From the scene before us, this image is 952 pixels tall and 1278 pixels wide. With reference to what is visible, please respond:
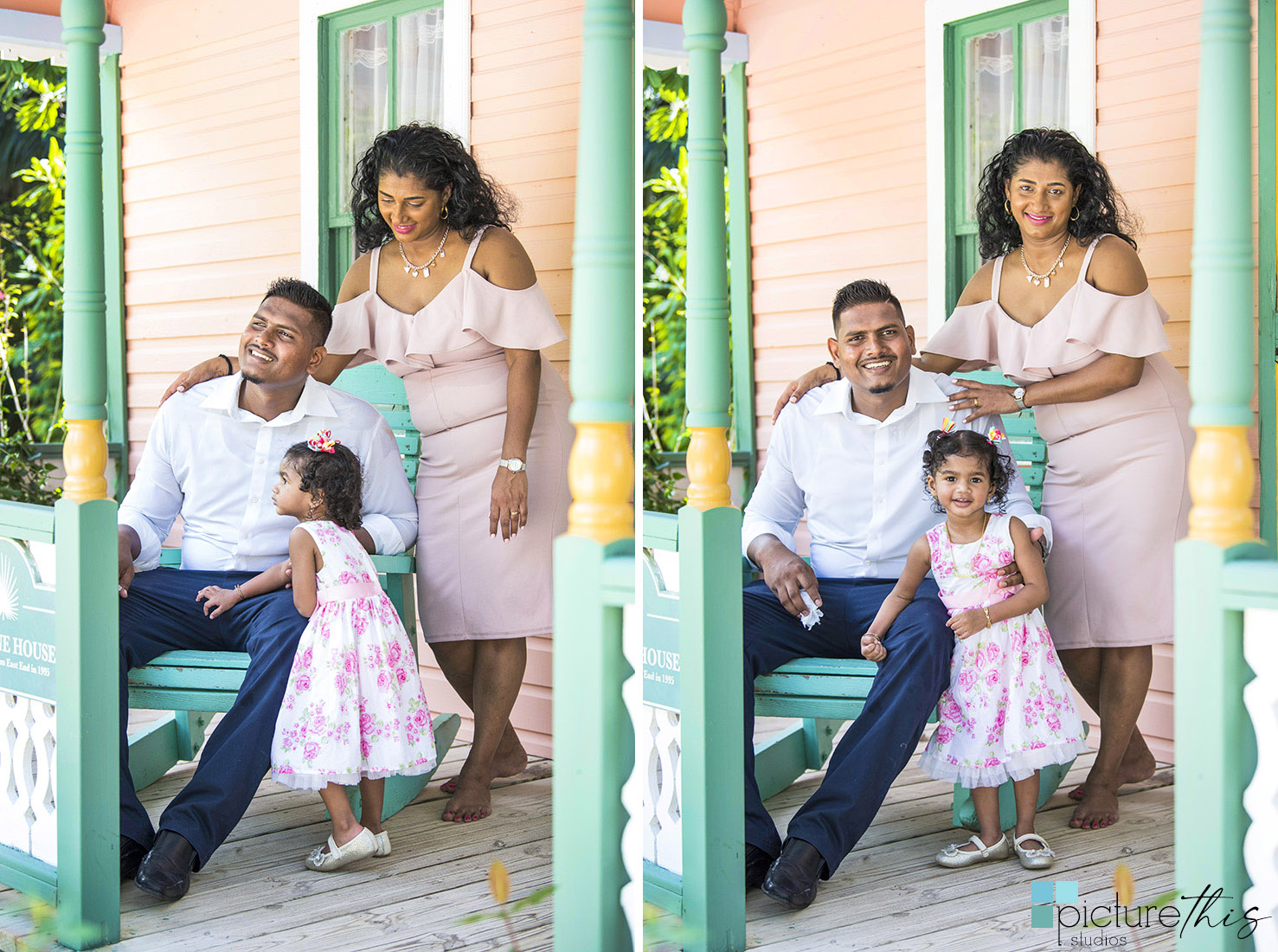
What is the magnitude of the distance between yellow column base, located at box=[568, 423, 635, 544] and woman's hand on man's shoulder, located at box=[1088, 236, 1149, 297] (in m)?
1.35

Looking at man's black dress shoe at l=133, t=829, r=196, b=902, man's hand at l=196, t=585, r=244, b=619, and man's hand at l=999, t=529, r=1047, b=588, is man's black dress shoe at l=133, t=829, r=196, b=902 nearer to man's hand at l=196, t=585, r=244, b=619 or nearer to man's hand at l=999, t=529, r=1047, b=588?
man's hand at l=196, t=585, r=244, b=619

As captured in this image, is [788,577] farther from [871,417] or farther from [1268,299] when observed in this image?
[1268,299]

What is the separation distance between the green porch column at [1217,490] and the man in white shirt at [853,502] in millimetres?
640

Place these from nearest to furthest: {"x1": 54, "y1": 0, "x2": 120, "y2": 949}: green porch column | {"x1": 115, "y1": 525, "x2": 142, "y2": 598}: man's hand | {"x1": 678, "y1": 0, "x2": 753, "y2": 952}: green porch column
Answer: {"x1": 678, "y1": 0, "x2": 753, "y2": 952}: green porch column < {"x1": 54, "y1": 0, "x2": 120, "y2": 949}: green porch column < {"x1": 115, "y1": 525, "x2": 142, "y2": 598}: man's hand

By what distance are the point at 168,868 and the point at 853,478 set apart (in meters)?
1.61

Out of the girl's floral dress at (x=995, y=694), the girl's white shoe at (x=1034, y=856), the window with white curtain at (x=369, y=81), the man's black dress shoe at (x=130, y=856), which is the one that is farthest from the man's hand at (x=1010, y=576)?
the man's black dress shoe at (x=130, y=856)

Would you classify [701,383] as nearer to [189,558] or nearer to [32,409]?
[189,558]

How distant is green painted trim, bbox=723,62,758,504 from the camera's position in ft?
8.78

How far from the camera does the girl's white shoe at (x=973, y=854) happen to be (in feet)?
8.09

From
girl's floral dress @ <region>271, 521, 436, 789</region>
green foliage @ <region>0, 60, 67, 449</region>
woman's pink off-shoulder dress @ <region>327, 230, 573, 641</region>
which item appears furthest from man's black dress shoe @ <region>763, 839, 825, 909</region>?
green foliage @ <region>0, 60, 67, 449</region>

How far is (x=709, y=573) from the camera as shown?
2055 millimetres

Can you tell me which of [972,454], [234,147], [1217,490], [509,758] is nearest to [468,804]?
[509,758]

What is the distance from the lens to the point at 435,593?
2.91 meters

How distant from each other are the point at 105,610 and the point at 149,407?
2.77 feet
